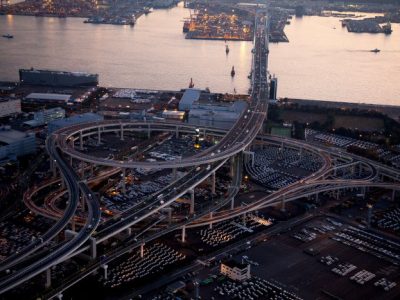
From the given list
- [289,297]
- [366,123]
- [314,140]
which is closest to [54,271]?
[289,297]

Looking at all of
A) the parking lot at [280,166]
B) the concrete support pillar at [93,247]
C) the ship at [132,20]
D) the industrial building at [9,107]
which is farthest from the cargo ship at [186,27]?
the concrete support pillar at [93,247]

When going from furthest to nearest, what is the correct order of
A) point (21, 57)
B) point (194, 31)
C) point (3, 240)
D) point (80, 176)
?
point (194, 31) < point (21, 57) < point (80, 176) < point (3, 240)

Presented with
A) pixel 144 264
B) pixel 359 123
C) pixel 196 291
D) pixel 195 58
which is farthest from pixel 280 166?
pixel 195 58

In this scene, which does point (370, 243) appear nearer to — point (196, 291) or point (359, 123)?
point (196, 291)

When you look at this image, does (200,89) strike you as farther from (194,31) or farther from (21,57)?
(194,31)

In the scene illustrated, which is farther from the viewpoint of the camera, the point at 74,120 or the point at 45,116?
the point at 45,116
